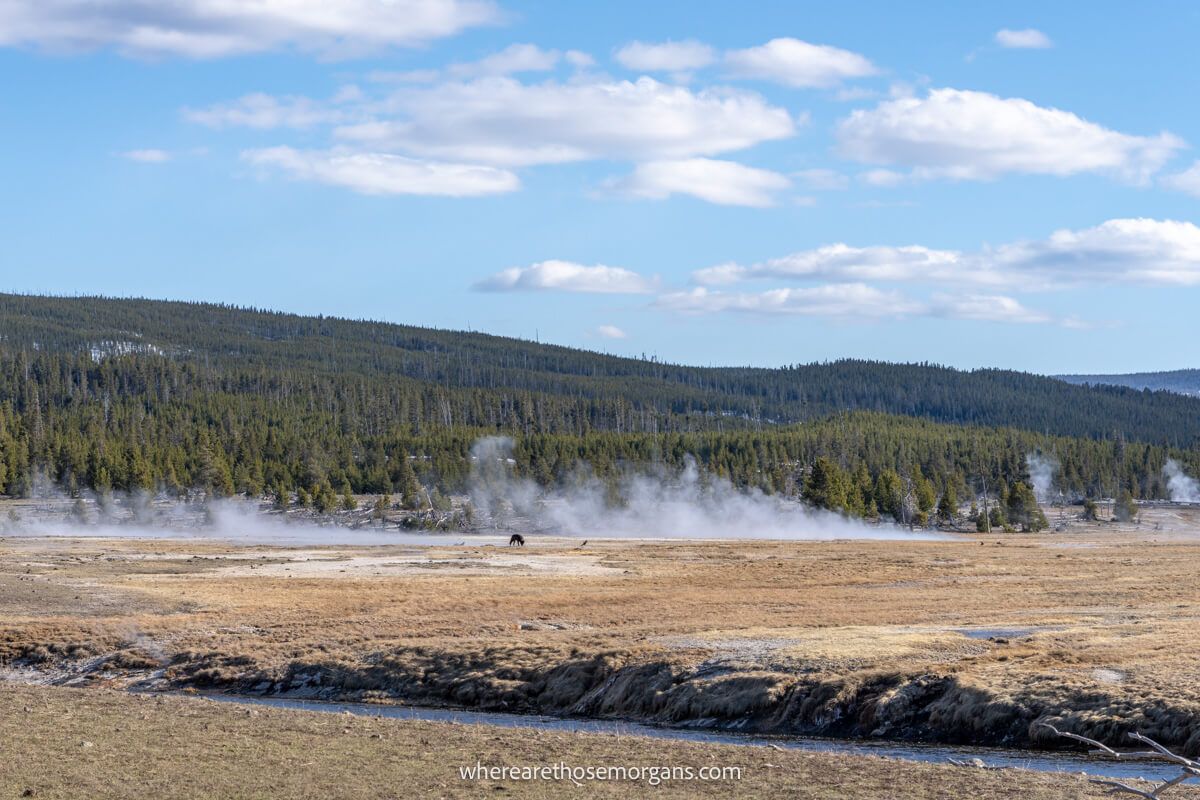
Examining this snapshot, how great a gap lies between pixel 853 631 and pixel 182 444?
484 ft

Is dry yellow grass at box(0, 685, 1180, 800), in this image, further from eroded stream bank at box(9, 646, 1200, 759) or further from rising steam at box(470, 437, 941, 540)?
rising steam at box(470, 437, 941, 540)

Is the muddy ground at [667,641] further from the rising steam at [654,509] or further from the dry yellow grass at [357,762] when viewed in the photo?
the rising steam at [654,509]

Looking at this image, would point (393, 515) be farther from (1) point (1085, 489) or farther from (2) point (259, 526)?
(1) point (1085, 489)

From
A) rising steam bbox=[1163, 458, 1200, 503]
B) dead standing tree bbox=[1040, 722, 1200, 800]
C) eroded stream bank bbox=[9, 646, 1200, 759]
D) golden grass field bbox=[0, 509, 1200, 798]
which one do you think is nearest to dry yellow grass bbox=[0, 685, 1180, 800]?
golden grass field bbox=[0, 509, 1200, 798]

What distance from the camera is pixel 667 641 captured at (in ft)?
117

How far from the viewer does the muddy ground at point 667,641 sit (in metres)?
27.1

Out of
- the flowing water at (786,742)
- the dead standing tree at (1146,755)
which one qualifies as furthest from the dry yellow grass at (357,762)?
the flowing water at (786,742)

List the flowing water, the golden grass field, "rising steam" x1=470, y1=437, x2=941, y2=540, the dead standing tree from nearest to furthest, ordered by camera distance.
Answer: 1. the dead standing tree
2. the flowing water
3. the golden grass field
4. "rising steam" x1=470, y1=437, x2=941, y2=540

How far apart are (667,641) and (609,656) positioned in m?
3.65

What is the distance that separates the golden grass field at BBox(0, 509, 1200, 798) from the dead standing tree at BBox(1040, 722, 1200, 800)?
1142 mm

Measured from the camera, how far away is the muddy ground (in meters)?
27.1

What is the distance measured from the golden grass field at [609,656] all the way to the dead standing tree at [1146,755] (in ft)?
3.75

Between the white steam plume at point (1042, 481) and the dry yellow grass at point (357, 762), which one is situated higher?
the white steam plume at point (1042, 481)

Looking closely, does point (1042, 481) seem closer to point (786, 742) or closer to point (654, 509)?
point (654, 509)
